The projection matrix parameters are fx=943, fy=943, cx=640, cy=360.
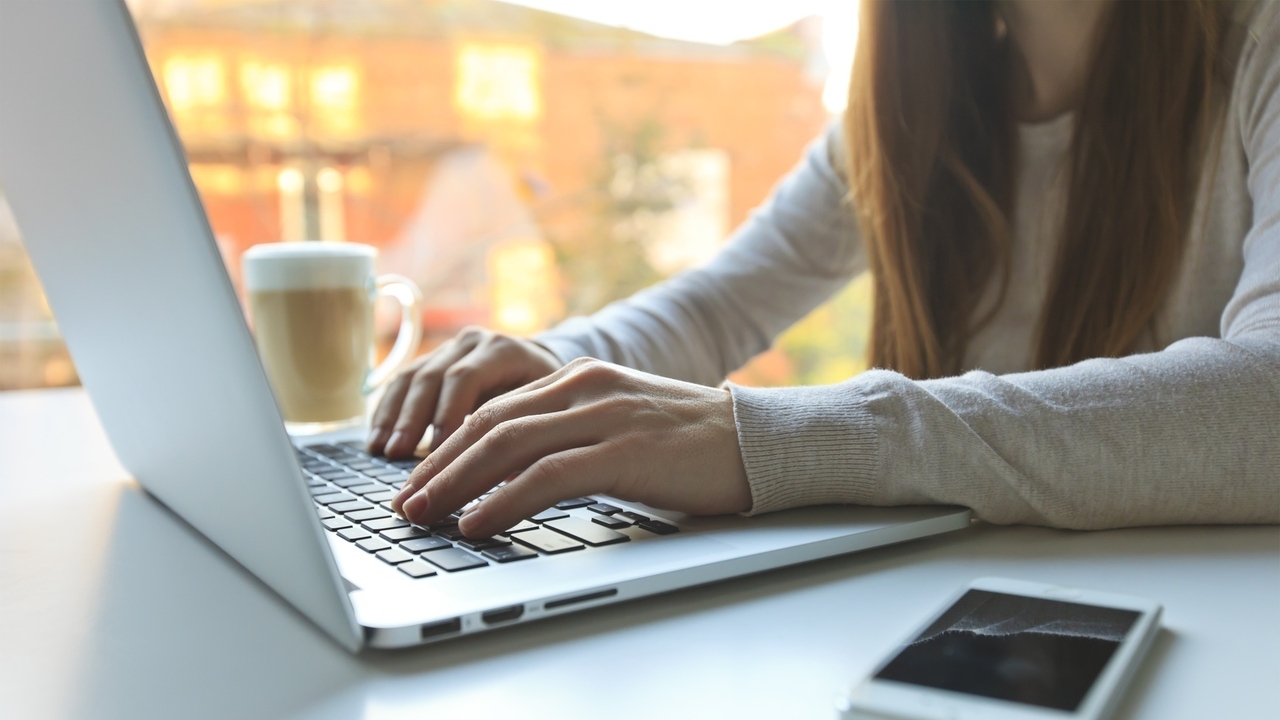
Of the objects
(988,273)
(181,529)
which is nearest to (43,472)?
(181,529)

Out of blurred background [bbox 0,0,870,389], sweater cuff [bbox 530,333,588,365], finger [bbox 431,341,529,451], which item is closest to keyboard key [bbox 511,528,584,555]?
finger [bbox 431,341,529,451]

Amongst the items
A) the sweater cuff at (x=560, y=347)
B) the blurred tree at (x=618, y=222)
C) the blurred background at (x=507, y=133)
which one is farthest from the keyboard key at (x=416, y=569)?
the blurred tree at (x=618, y=222)

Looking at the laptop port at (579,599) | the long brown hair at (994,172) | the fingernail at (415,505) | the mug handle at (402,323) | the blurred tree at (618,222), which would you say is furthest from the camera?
the blurred tree at (618,222)

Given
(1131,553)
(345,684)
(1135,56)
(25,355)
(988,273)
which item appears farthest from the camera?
(25,355)

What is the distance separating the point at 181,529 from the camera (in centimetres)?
57

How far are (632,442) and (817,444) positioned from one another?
102mm

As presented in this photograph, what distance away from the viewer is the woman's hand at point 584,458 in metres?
0.46

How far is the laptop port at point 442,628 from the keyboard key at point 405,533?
0.12m

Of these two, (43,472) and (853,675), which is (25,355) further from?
(853,675)

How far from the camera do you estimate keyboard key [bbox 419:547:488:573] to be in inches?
16.2

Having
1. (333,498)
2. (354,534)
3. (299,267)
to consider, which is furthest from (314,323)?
(354,534)

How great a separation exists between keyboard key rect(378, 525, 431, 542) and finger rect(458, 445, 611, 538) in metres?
0.03

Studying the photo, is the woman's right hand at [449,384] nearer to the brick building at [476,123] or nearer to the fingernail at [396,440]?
the fingernail at [396,440]

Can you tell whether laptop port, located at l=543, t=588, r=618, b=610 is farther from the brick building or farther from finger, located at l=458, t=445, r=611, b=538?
the brick building
